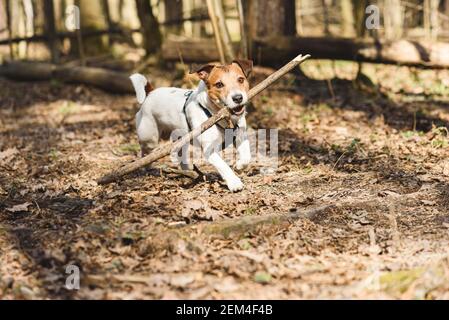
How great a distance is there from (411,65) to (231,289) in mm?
7545

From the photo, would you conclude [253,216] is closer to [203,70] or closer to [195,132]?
[195,132]

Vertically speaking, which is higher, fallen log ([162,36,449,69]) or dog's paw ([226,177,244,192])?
fallen log ([162,36,449,69])

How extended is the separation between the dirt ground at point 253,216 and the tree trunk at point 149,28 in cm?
376

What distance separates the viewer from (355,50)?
37.3ft

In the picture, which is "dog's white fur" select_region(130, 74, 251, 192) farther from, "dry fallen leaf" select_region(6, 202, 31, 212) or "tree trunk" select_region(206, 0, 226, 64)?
"tree trunk" select_region(206, 0, 226, 64)

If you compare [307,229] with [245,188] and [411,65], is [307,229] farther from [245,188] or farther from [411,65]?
[411,65]

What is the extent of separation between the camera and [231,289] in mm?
4789

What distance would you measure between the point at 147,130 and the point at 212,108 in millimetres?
1158

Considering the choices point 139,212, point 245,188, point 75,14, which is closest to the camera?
point 139,212

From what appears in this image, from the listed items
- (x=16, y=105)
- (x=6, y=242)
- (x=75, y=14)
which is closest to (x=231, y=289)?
(x=6, y=242)

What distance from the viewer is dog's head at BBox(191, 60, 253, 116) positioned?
21.6 feet

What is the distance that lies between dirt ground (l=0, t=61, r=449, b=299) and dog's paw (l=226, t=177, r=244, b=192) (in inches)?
4.4

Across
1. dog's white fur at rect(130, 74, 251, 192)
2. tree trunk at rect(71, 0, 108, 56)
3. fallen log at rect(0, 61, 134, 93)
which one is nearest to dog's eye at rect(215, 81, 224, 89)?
dog's white fur at rect(130, 74, 251, 192)

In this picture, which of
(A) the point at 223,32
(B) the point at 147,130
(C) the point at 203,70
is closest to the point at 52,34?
(A) the point at 223,32
